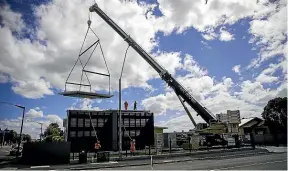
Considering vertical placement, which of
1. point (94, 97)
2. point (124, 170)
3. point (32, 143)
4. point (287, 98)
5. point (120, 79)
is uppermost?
point (120, 79)

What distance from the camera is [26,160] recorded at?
2353 centimetres

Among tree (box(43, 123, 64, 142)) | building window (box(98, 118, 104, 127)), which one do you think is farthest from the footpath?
building window (box(98, 118, 104, 127))

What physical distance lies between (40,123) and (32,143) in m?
37.2

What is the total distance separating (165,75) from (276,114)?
32319mm

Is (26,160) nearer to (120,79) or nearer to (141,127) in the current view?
(120,79)

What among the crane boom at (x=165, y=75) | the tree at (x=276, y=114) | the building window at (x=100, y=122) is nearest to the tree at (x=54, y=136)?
the building window at (x=100, y=122)

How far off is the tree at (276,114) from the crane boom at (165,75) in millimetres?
30455

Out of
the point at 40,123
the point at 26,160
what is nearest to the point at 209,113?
→ the point at 26,160

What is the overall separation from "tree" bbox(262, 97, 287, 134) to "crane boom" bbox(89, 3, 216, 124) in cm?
3046

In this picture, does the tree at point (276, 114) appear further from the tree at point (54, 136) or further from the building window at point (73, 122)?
the building window at point (73, 122)

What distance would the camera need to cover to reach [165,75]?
133ft

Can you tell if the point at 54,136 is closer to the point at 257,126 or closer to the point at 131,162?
the point at 131,162

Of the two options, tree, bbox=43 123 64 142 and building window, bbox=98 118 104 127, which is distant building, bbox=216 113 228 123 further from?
tree, bbox=43 123 64 142

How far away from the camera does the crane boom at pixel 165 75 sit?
38594 millimetres
